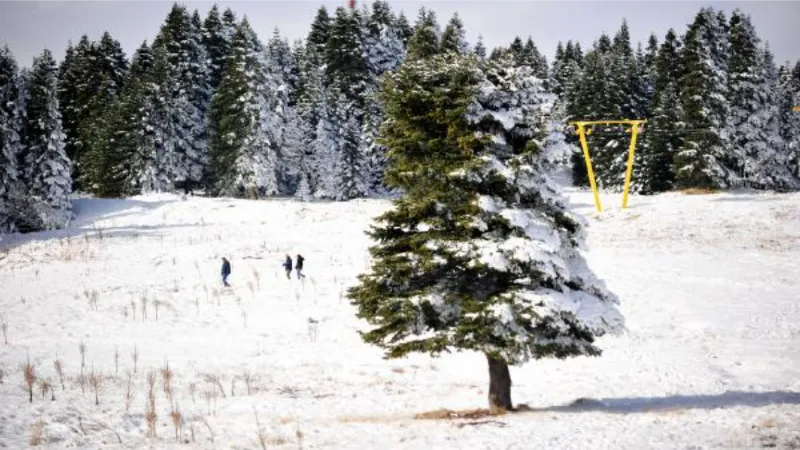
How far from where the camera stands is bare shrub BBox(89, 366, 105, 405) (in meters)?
13.3

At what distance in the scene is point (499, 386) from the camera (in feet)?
43.4

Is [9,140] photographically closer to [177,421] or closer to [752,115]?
[177,421]

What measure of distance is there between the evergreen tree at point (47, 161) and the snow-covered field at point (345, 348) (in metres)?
5.48

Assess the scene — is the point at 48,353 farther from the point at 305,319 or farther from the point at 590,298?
the point at 590,298

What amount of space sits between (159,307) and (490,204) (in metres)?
16.7

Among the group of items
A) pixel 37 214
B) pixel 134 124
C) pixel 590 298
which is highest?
pixel 134 124

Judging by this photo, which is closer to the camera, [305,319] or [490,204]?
[490,204]

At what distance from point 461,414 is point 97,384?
8310mm

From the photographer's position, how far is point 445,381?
670 inches

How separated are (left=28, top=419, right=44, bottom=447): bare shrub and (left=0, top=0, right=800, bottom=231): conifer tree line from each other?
28799 mm

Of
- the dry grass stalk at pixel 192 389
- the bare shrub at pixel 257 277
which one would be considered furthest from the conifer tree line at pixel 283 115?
the dry grass stalk at pixel 192 389

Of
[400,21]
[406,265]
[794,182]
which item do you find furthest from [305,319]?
[400,21]

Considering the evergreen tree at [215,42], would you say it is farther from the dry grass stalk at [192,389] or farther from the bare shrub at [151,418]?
the bare shrub at [151,418]

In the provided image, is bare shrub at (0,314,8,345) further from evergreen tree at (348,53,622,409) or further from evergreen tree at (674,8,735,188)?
evergreen tree at (674,8,735,188)
